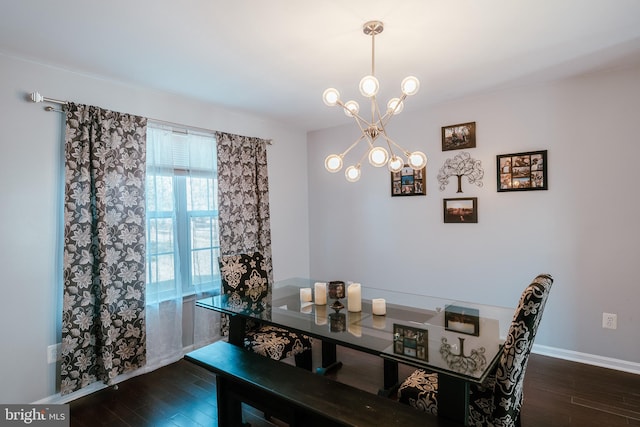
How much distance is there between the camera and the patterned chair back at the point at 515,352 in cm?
145

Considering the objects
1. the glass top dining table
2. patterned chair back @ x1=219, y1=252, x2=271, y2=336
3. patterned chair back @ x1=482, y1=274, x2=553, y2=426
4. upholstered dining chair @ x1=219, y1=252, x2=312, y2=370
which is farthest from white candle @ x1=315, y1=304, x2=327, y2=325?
patterned chair back @ x1=482, y1=274, x2=553, y2=426

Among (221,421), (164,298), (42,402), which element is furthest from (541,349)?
(42,402)

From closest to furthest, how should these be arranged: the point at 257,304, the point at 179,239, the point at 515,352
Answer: the point at 515,352 < the point at 257,304 < the point at 179,239

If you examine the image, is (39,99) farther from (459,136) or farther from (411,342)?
(459,136)

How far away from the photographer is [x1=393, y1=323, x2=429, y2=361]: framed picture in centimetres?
161

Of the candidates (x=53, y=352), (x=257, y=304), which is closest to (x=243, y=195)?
(x=257, y=304)

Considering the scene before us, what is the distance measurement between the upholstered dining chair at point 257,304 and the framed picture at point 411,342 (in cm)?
75

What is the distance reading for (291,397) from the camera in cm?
174

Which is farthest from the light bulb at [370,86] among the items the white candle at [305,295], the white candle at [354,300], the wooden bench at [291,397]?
the wooden bench at [291,397]

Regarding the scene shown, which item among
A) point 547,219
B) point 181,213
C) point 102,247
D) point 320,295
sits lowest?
point 320,295

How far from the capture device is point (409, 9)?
1875mm

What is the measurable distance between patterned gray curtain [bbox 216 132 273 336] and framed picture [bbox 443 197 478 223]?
194 cm

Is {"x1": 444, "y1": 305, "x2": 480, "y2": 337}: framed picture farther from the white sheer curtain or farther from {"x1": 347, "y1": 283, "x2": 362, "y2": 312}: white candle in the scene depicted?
the white sheer curtain

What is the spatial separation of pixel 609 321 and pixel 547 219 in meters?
0.92
